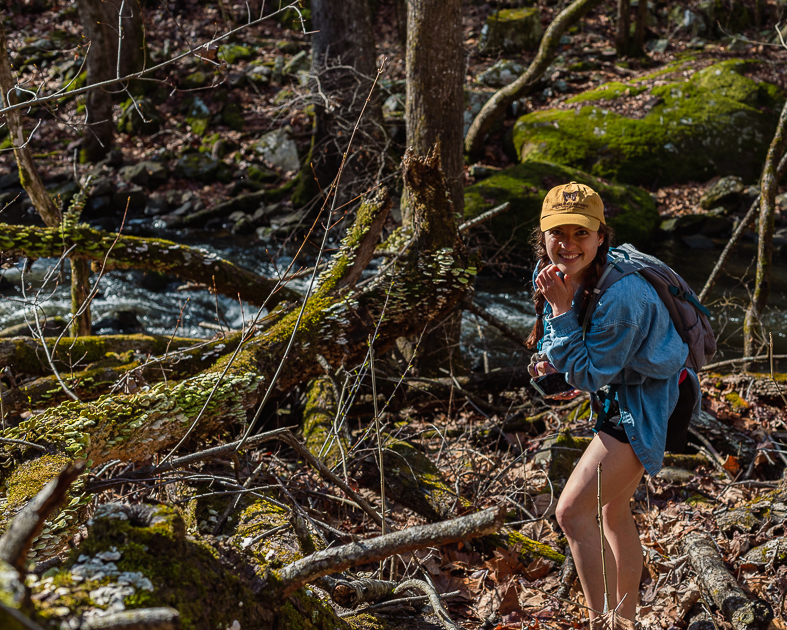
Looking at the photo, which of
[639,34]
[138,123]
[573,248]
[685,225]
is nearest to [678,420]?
[573,248]

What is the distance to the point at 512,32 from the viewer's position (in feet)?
57.4

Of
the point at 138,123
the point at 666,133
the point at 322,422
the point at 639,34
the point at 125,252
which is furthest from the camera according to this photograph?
the point at 138,123

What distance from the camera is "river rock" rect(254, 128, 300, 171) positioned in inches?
592

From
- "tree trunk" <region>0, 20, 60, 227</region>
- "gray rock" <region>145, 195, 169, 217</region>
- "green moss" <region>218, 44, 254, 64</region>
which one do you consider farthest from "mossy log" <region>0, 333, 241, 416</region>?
"green moss" <region>218, 44, 254, 64</region>

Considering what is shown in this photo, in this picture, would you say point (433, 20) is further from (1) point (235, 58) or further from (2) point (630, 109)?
(1) point (235, 58)

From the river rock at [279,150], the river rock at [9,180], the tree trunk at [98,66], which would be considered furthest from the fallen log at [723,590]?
the river rock at [9,180]

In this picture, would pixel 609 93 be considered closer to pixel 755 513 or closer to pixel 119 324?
pixel 119 324

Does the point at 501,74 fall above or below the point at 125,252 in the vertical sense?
above

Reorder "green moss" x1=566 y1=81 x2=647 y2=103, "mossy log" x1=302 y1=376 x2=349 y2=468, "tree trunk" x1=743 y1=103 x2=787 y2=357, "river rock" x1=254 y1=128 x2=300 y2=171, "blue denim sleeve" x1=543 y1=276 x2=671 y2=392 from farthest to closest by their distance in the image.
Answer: "river rock" x1=254 y1=128 x2=300 y2=171, "green moss" x1=566 y1=81 x2=647 y2=103, "tree trunk" x1=743 y1=103 x2=787 y2=357, "mossy log" x1=302 y1=376 x2=349 y2=468, "blue denim sleeve" x1=543 y1=276 x2=671 y2=392

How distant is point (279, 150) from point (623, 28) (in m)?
10.3

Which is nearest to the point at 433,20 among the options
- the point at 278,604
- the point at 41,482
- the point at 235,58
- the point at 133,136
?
the point at 41,482

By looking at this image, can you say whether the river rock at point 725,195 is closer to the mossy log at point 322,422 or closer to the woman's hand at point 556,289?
the mossy log at point 322,422

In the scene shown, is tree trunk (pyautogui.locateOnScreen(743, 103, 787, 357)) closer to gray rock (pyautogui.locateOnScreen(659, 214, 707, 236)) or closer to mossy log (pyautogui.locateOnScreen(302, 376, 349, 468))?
mossy log (pyautogui.locateOnScreen(302, 376, 349, 468))

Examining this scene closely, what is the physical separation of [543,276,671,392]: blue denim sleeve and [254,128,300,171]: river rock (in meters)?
13.2
